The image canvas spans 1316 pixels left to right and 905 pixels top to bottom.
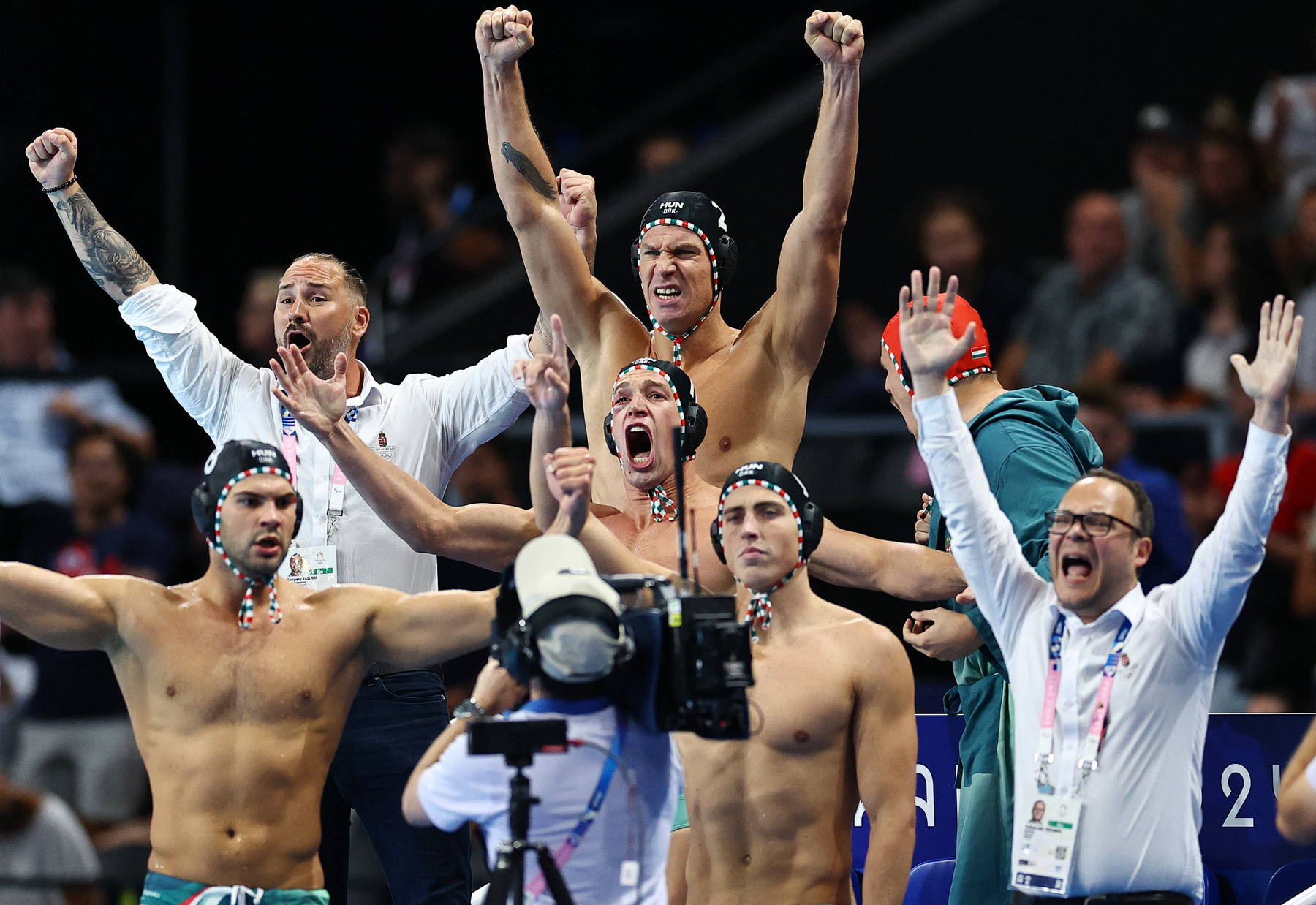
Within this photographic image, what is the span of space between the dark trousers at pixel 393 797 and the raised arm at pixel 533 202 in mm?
1487

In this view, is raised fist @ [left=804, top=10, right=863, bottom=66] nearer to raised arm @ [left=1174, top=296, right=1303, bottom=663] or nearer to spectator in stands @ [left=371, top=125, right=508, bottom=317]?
raised arm @ [left=1174, top=296, right=1303, bottom=663]

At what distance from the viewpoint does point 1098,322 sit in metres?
10.1

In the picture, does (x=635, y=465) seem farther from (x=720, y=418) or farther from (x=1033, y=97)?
(x=1033, y=97)

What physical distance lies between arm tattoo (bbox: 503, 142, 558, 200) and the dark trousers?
1.81 meters

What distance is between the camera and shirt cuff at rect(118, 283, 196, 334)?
6379mm

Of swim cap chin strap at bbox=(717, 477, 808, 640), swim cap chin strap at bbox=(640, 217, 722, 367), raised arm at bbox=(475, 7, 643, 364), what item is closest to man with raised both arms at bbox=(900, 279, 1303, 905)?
swim cap chin strap at bbox=(717, 477, 808, 640)

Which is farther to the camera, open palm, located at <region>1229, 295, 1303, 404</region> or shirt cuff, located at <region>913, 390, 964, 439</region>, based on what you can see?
shirt cuff, located at <region>913, 390, 964, 439</region>

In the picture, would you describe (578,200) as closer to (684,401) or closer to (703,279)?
(703,279)

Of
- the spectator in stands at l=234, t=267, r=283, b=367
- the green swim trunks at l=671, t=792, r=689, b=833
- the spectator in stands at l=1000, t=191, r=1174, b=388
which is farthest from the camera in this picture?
the spectator in stands at l=1000, t=191, r=1174, b=388

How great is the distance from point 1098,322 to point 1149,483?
2058mm

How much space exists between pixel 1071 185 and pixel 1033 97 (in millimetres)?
599

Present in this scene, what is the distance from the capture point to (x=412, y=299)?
39.2 feet

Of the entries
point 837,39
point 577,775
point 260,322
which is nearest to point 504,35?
point 837,39

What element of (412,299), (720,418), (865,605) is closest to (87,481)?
(412,299)
